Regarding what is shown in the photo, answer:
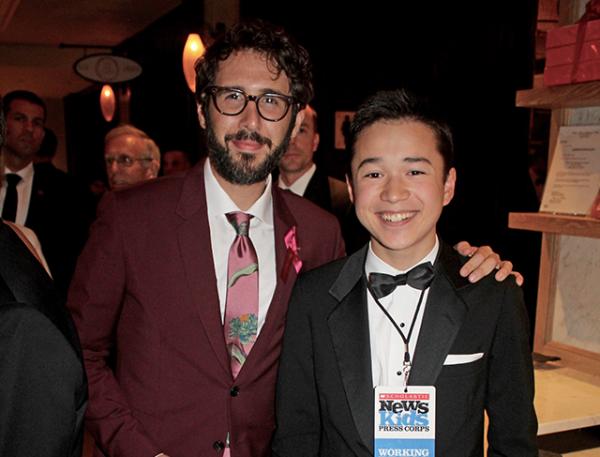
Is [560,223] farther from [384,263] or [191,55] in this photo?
[191,55]

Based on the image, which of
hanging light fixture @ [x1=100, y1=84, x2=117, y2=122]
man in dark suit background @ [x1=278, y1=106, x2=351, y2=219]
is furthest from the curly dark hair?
hanging light fixture @ [x1=100, y1=84, x2=117, y2=122]

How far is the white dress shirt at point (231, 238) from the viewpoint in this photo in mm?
1598

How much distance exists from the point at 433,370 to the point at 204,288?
608 millimetres

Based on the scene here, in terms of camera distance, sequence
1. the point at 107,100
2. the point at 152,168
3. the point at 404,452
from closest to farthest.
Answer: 1. the point at 404,452
2. the point at 152,168
3. the point at 107,100

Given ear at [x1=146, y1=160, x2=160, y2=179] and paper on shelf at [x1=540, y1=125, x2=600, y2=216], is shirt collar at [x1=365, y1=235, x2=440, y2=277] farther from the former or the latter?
ear at [x1=146, y1=160, x2=160, y2=179]

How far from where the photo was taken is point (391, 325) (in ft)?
4.76

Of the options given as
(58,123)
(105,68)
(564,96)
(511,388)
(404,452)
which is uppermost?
(105,68)

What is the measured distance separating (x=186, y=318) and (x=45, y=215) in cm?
247

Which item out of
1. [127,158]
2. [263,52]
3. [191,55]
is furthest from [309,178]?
[263,52]

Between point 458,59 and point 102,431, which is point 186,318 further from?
point 458,59

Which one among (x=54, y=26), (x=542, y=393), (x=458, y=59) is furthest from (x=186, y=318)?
(x=54, y=26)

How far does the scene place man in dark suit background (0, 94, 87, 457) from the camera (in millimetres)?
720

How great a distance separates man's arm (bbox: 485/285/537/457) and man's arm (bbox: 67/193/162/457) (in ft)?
2.75

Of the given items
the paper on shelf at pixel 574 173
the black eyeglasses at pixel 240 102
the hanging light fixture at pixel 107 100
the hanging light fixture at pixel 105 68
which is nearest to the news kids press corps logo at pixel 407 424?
the black eyeglasses at pixel 240 102
